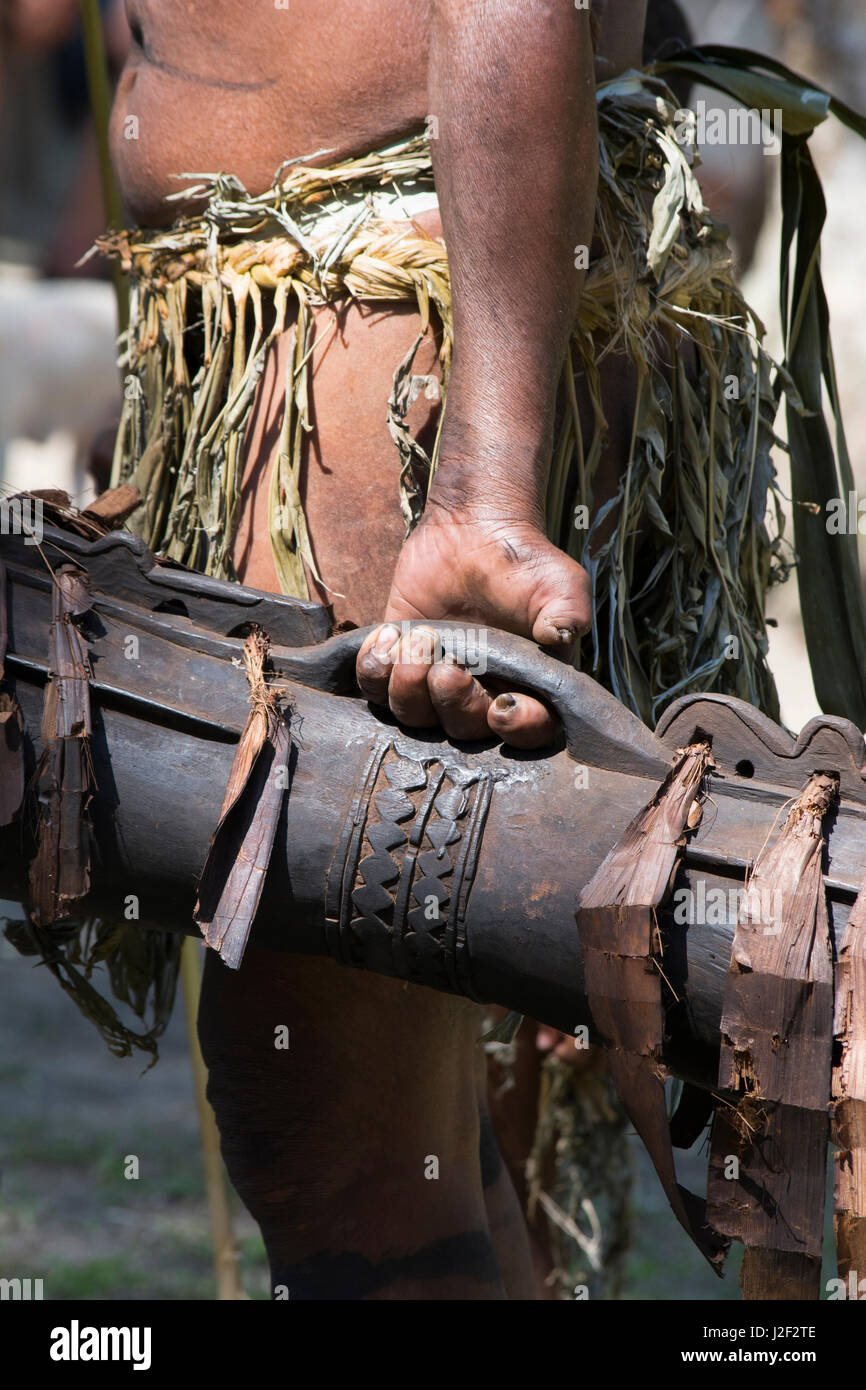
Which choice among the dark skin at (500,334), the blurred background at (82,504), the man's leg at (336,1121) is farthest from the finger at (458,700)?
the blurred background at (82,504)

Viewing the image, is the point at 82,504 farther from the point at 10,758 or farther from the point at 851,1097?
the point at 851,1097

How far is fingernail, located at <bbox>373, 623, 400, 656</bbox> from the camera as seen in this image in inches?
38.7

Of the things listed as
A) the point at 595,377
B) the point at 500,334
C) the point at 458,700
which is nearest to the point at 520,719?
the point at 458,700

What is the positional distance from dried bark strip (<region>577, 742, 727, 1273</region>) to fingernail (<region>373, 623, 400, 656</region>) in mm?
214

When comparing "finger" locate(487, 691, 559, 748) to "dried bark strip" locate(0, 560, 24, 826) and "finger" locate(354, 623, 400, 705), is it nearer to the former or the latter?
"finger" locate(354, 623, 400, 705)

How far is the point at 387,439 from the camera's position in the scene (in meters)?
1.21

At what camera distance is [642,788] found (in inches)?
37.0

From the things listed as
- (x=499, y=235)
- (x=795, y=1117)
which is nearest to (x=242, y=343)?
(x=499, y=235)

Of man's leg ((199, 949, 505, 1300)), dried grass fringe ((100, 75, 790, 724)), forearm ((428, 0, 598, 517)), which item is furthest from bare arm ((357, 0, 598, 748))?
man's leg ((199, 949, 505, 1300))

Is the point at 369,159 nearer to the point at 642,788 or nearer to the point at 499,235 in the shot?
the point at 499,235

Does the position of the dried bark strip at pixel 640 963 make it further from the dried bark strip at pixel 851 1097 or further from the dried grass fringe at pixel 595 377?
the dried grass fringe at pixel 595 377

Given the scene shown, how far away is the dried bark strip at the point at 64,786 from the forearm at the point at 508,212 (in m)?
0.30

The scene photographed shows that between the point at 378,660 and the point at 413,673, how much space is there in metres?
0.03

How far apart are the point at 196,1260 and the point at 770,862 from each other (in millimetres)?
2099
